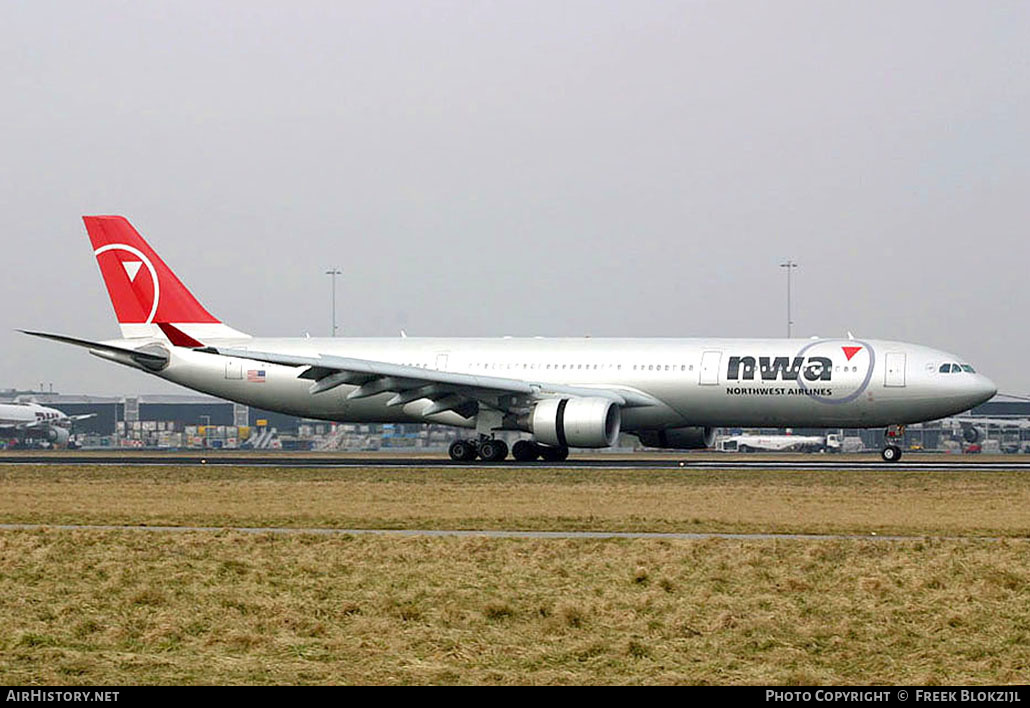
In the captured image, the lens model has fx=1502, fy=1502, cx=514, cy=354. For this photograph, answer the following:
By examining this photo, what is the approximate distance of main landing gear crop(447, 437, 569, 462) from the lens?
49344mm

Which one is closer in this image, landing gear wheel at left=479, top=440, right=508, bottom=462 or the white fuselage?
the white fuselage

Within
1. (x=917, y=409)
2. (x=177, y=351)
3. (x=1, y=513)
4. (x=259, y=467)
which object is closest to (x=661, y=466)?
(x=917, y=409)

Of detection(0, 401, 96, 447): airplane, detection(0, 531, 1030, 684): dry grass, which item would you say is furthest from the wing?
detection(0, 401, 96, 447): airplane

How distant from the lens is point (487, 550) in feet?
72.1

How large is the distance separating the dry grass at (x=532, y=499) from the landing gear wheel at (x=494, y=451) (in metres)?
5.81

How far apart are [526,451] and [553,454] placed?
960mm

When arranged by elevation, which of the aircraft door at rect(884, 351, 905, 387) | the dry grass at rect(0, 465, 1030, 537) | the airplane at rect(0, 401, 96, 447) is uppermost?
the aircraft door at rect(884, 351, 905, 387)

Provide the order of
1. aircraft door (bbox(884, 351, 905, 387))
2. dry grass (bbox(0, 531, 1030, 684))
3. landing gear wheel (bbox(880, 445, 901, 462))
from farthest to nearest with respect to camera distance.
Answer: landing gear wheel (bbox(880, 445, 901, 462)), aircraft door (bbox(884, 351, 905, 387)), dry grass (bbox(0, 531, 1030, 684))

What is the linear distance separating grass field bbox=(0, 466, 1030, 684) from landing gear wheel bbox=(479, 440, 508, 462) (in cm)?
1867

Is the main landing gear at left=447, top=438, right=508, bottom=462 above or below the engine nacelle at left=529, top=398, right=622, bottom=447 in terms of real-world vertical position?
below

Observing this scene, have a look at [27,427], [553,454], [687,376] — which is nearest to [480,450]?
[553,454]

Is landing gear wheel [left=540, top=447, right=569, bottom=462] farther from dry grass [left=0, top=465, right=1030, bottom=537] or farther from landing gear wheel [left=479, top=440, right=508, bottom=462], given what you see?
dry grass [left=0, top=465, right=1030, bottom=537]
